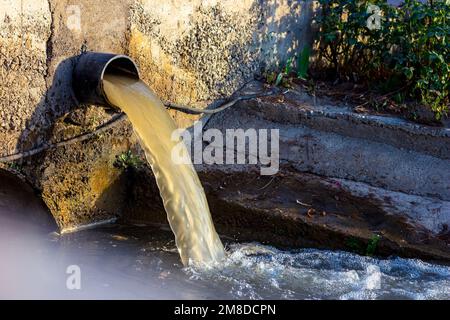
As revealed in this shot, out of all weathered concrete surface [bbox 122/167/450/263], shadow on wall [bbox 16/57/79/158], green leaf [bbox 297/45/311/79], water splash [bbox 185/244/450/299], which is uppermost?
green leaf [bbox 297/45/311/79]

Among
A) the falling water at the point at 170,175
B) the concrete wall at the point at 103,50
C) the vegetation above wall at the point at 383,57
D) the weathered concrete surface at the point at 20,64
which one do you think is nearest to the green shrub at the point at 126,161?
the concrete wall at the point at 103,50

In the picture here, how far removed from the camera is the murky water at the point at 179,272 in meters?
4.80

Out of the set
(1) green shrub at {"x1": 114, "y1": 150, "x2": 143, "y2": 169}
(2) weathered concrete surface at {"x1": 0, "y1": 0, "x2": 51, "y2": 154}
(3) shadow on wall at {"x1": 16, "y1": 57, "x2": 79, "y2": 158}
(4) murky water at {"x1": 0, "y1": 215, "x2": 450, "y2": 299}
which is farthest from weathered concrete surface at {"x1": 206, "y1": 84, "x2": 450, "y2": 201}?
(2) weathered concrete surface at {"x1": 0, "y1": 0, "x2": 51, "y2": 154}

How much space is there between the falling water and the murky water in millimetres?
131

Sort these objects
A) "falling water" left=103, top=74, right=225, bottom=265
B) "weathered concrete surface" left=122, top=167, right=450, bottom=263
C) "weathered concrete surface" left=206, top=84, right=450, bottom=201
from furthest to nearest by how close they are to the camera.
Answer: "weathered concrete surface" left=206, top=84, right=450, bottom=201 → "weathered concrete surface" left=122, top=167, right=450, bottom=263 → "falling water" left=103, top=74, right=225, bottom=265

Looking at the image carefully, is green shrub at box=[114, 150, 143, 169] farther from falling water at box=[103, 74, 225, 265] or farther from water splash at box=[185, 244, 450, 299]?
water splash at box=[185, 244, 450, 299]

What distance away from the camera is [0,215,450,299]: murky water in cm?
480

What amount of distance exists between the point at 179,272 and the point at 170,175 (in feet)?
2.30

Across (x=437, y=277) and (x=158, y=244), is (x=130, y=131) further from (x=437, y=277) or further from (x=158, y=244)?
(x=437, y=277)

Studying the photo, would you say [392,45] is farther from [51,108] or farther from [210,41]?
[51,108]

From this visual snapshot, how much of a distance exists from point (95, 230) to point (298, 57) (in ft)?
8.19

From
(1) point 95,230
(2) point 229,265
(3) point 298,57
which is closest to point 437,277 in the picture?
(2) point 229,265

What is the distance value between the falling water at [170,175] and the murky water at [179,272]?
5.2 inches

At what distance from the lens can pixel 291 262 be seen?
532 cm
